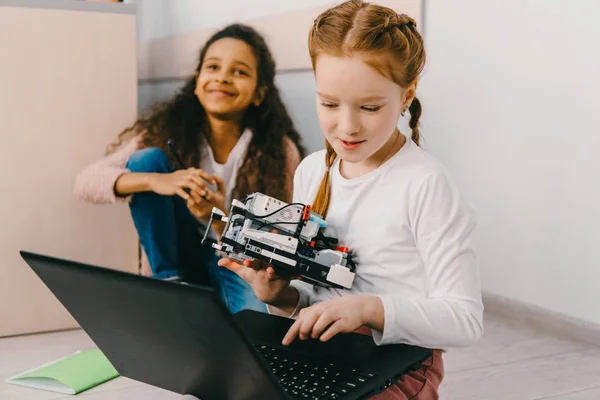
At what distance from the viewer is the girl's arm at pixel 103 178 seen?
183 centimetres

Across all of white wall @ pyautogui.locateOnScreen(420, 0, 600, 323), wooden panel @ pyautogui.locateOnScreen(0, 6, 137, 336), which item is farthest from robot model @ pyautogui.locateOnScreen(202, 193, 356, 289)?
wooden panel @ pyautogui.locateOnScreen(0, 6, 137, 336)

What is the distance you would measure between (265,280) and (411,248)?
0.56ft

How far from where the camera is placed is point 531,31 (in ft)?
5.67

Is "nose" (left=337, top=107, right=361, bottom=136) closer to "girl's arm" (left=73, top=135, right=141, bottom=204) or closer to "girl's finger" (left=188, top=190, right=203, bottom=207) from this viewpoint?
"girl's finger" (left=188, top=190, right=203, bottom=207)

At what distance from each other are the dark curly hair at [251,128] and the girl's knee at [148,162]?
0.08 ft

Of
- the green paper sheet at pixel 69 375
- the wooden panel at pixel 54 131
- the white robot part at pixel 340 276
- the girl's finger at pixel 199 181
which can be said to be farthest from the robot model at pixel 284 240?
the wooden panel at pixel 54 131

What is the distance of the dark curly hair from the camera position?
1829 millimetres

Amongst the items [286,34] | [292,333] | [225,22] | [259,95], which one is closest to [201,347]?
[292,333]

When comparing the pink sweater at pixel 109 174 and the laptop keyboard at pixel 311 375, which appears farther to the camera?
the pink sweater at pixel 109 174

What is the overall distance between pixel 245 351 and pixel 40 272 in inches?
8.9

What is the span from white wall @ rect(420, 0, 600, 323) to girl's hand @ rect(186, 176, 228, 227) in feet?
1.96

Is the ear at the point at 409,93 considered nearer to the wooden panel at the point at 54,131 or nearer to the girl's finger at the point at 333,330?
the girl's finger at the point at 333,330

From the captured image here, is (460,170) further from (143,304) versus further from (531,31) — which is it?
(143,304)

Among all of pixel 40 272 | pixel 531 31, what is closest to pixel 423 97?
pixel 531 31
